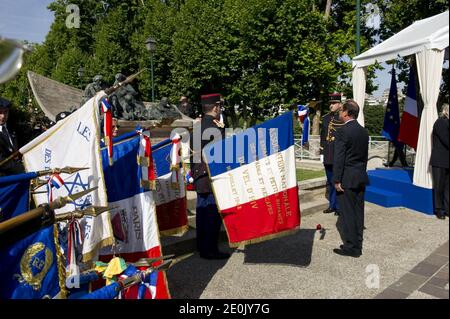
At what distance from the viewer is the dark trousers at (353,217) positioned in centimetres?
481

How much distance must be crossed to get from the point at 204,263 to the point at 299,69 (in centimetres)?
1649

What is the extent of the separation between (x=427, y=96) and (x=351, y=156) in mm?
2900

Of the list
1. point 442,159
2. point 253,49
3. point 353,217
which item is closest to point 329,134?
point 353,217

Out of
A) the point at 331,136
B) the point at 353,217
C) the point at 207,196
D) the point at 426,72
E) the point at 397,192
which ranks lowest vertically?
the point at 397,192

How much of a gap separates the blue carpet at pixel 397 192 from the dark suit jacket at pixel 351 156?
2.01m

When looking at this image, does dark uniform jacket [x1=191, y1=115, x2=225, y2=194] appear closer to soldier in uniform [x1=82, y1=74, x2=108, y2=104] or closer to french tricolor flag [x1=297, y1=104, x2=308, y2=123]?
french tricolor flag [x1=297, y1=104, x2=308, y2=123]

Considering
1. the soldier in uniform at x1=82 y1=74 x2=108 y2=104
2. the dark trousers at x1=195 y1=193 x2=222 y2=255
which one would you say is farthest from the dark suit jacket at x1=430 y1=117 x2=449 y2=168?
the soldier in uniform at x1=82 y1=74 x2=108 y2=104

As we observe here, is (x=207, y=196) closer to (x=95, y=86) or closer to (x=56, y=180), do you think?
(x=56, y=180)

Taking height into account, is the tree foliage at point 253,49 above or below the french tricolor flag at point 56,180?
above

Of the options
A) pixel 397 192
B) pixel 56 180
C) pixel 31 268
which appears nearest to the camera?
pixel 31 268

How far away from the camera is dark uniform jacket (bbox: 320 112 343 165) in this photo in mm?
6785

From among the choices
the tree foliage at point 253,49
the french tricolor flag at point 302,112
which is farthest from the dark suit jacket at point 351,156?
the tree foliage at point 253,49

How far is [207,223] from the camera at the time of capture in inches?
188

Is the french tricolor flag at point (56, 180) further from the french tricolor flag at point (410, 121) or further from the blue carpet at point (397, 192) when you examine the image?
the french tricolor flag at point (410, 121)
